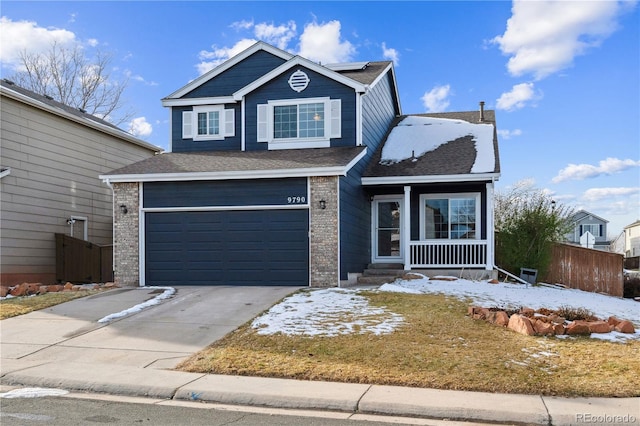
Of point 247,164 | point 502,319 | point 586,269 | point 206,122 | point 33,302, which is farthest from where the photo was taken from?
point 206,122

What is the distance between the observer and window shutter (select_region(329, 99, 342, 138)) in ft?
55.1

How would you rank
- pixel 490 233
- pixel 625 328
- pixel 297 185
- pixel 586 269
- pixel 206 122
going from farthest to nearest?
pixel 206 122 < pixel 586 269 < pixel 490 233 < pixel 297 185 < pixel 625 328

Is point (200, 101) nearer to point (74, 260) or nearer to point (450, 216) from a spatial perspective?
point (74, 260)

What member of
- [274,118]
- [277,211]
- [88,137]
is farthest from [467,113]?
[88,137]

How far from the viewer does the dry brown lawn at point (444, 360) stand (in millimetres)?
6910

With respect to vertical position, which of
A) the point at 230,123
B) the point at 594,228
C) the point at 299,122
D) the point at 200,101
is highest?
the point at 200,101

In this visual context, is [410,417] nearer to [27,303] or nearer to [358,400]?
[358,400]

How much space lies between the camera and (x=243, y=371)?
25.2 ft

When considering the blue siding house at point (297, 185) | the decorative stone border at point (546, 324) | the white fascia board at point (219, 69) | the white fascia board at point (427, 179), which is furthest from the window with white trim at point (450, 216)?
the decorative stone border at point (546, 324)

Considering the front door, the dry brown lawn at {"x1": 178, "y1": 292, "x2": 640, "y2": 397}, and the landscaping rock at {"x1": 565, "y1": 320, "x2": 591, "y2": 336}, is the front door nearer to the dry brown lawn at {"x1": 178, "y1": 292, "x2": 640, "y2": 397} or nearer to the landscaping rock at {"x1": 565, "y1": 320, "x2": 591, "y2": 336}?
the dry brown lawn at {"x1": 178, "y1": 292, "x2": 640, "y2": 397}

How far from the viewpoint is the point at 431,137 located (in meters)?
19.6

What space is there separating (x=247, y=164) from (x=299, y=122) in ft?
9.21

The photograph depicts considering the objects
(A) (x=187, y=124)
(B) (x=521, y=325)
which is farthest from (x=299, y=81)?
(B) (x=521, y=325)

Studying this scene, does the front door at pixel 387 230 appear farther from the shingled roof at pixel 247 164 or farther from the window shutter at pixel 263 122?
the window shutter at pixel 263 122
